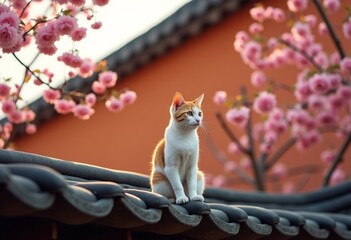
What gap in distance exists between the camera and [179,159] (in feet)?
13.1

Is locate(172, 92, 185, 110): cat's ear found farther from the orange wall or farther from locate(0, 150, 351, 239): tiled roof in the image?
the orange wall

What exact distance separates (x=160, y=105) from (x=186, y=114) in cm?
795

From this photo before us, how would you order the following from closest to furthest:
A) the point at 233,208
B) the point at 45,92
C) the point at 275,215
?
the point at 233,208, the point at 275,215, the point at 45,92

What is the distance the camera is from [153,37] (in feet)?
38.4

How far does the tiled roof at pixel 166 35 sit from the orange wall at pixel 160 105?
162 millimetres

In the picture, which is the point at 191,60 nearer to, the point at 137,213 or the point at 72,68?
the point at 72,68

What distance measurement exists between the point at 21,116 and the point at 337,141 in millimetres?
5369

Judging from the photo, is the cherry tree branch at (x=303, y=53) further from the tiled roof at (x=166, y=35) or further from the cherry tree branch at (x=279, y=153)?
the tiled roof at (x=166, y=35)

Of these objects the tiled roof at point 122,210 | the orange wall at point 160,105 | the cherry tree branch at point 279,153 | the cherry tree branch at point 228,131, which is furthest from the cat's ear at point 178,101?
the orange wall at point 160,105

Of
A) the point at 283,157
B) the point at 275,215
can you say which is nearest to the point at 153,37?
the point at 283,157

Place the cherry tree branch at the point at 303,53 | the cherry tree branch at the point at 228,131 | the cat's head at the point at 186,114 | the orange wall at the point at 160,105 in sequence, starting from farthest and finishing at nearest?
the orange wall at the point at 160,105 < the cherry tree branch at the point at 303,53 < the cherry tree branch at the point at 228,131 < the cat's head at the point at 186,114

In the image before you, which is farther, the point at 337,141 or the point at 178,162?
the point at 337,141

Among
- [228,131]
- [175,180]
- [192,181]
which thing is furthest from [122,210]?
[228,131]

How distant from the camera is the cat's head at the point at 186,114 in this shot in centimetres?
412
